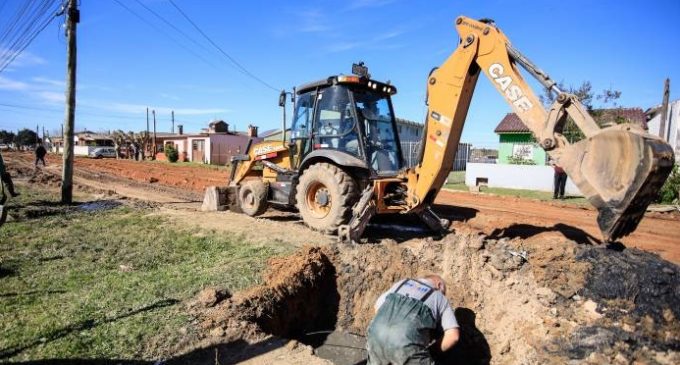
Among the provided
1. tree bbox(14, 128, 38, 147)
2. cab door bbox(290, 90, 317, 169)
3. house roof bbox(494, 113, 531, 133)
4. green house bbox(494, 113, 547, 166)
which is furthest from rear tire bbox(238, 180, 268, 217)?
tree bbox(14, 128, 38, 147)

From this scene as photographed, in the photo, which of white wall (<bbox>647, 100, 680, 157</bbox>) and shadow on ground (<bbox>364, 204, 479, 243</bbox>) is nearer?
→ shadow on ground (<bbox>364, 204, 479, 243</bbox>)

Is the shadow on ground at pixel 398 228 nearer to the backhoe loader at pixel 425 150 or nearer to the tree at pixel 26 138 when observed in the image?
the backhoe loader at pixel 425 150

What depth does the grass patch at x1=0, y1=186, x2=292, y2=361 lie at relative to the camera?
13.4 ft

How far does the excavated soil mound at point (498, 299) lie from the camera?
4.31m

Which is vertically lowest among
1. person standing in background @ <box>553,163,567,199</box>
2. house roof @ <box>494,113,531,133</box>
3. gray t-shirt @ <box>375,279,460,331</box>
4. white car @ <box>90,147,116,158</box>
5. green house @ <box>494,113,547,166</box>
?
gray t-shirt @ <box>375,279,460,331</box>

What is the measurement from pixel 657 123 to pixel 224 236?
25.3 metres

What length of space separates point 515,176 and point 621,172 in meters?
14.6

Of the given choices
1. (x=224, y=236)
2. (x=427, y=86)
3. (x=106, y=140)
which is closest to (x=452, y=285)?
(x=427, y=86)

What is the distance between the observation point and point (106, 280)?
562cm

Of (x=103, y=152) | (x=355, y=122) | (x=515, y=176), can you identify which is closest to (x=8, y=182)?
(x=355, y=122)

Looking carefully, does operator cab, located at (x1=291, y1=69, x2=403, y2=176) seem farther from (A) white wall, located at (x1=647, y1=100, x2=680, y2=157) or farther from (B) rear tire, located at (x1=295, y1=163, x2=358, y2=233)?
(A) white wall, located at (x1=647, y1=100, x2=680, y2=157)

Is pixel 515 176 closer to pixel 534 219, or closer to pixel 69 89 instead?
pixel 534 219

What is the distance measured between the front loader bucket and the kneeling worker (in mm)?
1990

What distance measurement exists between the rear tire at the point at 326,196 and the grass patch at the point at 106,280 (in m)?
0.99
